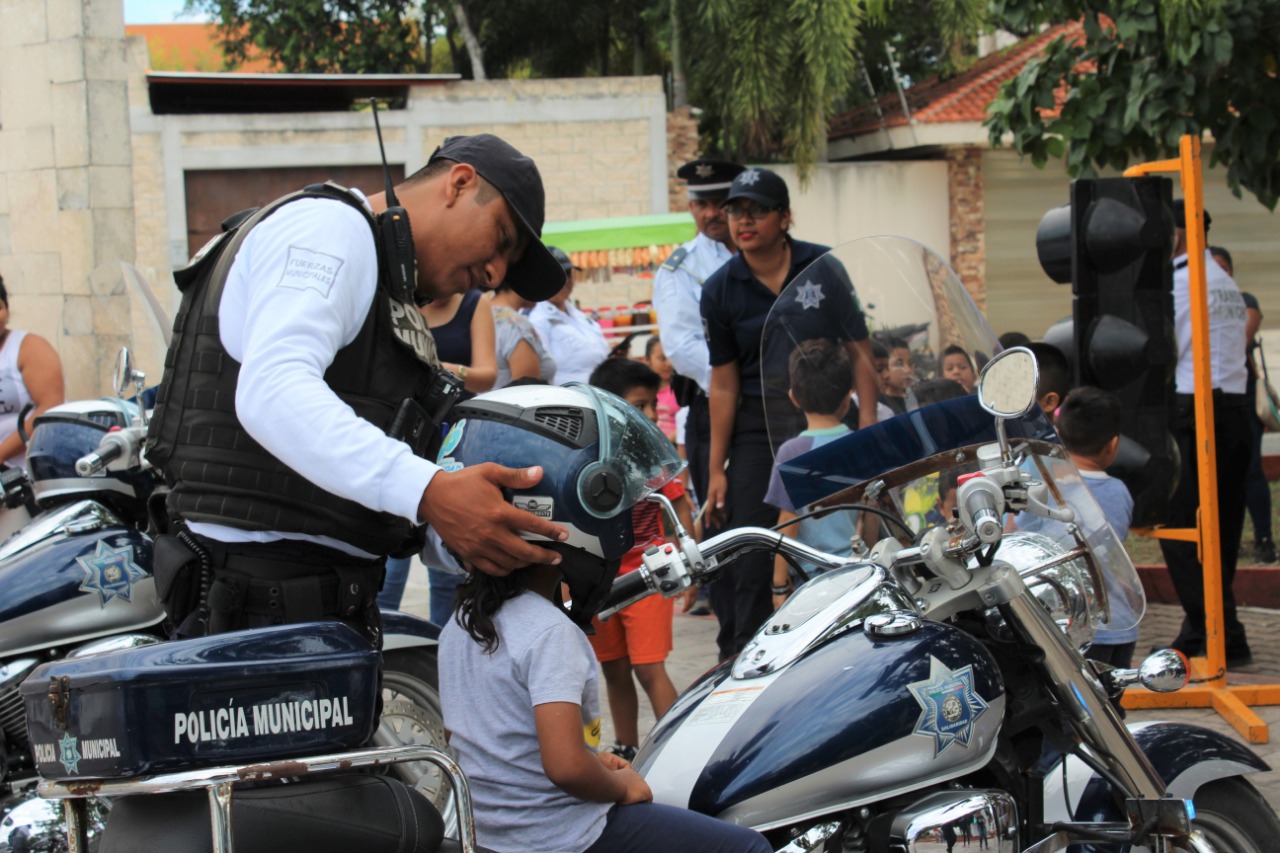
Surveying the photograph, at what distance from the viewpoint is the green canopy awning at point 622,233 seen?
14.7 m

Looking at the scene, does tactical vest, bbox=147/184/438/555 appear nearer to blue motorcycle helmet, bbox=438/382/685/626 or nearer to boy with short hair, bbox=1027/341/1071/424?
blue motorcycle helmet, bbox=438/382/685/626

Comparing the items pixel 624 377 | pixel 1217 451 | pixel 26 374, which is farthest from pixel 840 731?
pixel 1217 451

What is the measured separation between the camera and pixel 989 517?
2.51 m

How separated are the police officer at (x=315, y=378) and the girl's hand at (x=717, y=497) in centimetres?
239

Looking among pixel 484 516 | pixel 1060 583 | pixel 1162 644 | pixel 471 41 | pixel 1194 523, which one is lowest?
pixel 1162 644

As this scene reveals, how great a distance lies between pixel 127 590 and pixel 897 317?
2250 mm

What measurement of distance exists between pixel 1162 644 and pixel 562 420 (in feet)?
15.0

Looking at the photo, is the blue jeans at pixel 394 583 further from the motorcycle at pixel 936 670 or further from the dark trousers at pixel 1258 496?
the dark trousers at pixel 1258 496

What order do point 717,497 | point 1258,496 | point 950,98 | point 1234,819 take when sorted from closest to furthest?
point 1234,819, point 717,497, point 1258,496, point 950,98

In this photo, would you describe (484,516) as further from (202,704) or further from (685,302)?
(685,302)

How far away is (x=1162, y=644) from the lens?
6227 millimetres

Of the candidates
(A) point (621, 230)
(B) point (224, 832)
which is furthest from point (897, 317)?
(A) point (621, 230)

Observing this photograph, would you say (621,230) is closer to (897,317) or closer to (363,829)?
(897,317)

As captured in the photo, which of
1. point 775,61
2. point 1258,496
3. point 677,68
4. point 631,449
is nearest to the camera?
point 631,449
